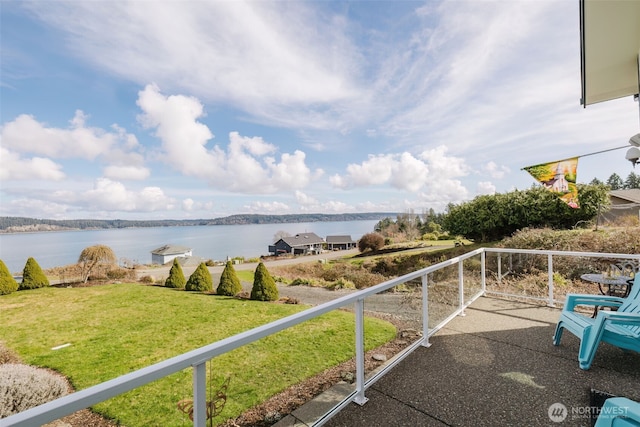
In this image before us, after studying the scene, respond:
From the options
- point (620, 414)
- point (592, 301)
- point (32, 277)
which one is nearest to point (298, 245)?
point (32, 277)

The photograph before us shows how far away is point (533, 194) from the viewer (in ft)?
44.5

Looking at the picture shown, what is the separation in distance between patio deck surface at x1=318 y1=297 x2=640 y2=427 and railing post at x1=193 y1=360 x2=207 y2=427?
113 cm

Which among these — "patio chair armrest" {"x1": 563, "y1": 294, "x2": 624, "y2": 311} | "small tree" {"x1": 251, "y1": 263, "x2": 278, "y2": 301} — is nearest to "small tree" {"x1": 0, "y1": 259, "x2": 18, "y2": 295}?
"small tree" {"x1": 251, "y1": 263, "x2": 278, "y2": 301}

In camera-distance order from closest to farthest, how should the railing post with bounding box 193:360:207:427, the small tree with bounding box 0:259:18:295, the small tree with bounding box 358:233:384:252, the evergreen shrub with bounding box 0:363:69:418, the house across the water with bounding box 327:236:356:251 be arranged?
the railing post with bounding box 193:360:207:427, the evergreen shrub with bounding box 0:363:69:418, the small tree with bounding box 0:259:18:295, the small tree with bounding box 358:233:384:252, the house across the water with bounding box 327:236:356:251

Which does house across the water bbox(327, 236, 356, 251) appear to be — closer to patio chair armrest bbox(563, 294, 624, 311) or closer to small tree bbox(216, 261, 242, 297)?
small tree bbox(216, 261, 242, 297)

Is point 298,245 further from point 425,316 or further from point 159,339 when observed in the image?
point 425,316

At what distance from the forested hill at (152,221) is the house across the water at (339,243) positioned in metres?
7.50

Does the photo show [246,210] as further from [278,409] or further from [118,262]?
[278,409]

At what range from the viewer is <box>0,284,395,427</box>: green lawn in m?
1.85

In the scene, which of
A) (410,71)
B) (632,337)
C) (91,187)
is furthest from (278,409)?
(91,187)

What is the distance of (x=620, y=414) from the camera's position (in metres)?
1.47

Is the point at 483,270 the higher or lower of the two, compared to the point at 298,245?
higher


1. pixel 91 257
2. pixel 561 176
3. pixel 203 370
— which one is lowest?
pixel 91 257

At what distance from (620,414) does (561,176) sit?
5.95m
